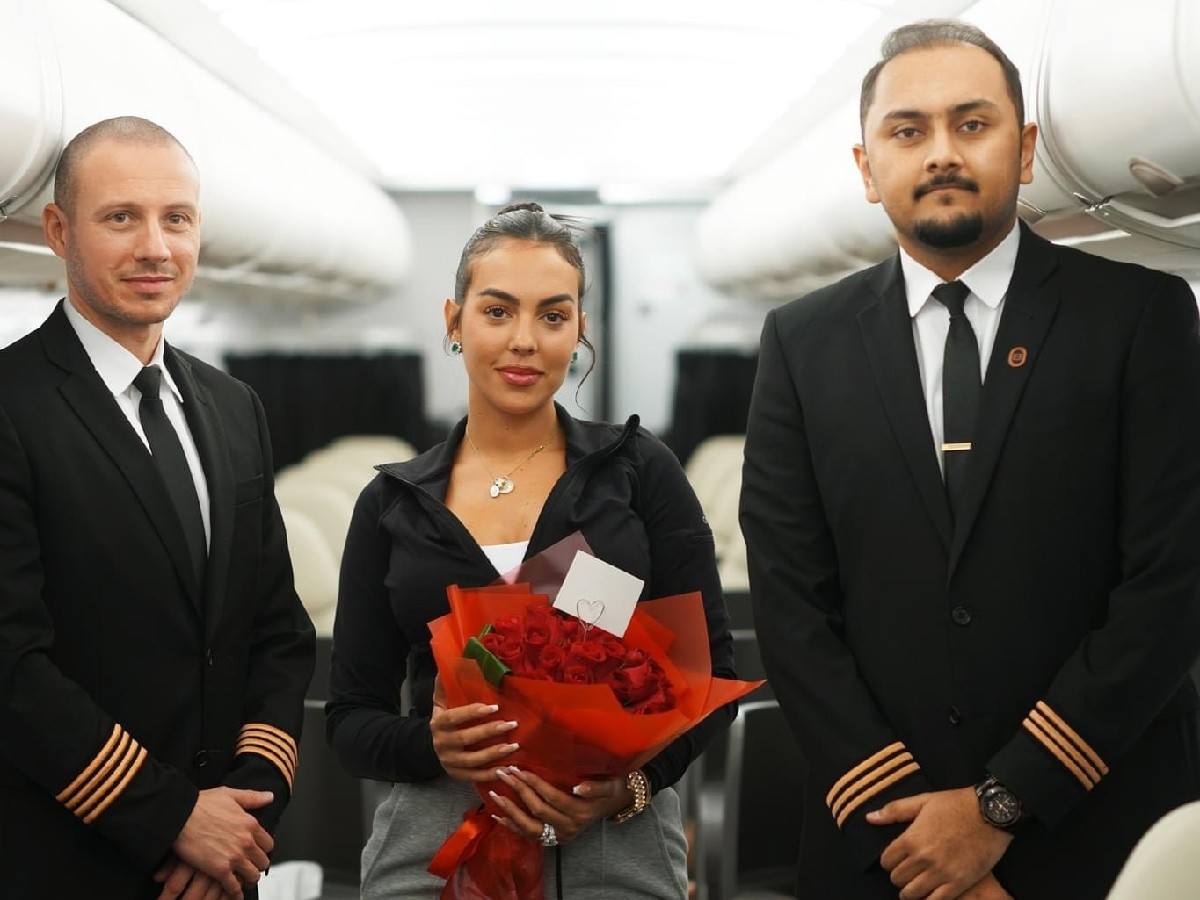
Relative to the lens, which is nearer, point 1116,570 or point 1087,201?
point 1116,570

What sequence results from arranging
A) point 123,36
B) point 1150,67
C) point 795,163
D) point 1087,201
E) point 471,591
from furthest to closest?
point 795,163, point 123,36, point 1087,201, point 1150,67, point 471,591

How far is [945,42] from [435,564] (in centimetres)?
108

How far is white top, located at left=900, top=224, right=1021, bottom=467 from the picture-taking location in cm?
192

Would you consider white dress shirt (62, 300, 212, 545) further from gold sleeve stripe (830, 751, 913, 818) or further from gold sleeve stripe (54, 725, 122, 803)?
gold sleeve stripe (830, 751, 913, 818)

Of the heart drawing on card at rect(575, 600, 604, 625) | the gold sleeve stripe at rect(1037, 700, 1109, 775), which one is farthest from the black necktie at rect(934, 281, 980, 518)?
the heart drawing on card at rect(575, 600, 604, 625)

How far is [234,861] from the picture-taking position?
1999 millimetres

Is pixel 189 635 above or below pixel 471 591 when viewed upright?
below

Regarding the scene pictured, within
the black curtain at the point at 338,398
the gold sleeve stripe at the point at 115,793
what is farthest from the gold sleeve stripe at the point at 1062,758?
the black curtain at the point at 338,398

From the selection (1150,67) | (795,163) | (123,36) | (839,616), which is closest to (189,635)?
(839,616)

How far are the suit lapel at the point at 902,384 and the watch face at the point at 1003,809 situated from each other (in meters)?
0.36

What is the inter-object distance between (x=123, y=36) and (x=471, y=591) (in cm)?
186

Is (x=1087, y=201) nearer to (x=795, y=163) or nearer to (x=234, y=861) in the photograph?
(x=234, y=861)

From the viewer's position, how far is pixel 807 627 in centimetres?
191

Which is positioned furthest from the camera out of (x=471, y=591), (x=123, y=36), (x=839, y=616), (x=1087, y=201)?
(x=123, y=36)
